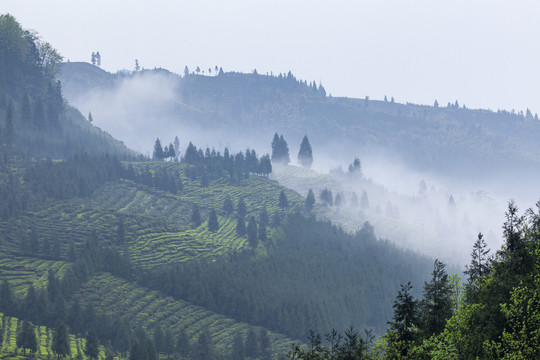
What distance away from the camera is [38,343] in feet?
559

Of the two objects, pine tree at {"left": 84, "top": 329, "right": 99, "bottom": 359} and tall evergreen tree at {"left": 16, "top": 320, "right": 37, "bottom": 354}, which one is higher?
tall evergreen tree at {"left": 16, "top": 320, "right": 37, "bottom": 354}

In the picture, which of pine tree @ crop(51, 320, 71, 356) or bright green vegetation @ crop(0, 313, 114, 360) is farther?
pine tree @ crop(51, 320, 71, 356)

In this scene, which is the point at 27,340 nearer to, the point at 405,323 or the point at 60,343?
the point at 60,343

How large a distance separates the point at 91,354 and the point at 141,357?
15.3m

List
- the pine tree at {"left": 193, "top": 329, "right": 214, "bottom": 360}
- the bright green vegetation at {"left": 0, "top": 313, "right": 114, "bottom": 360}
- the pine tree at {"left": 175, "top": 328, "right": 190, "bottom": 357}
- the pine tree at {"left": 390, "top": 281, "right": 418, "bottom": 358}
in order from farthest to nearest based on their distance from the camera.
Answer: the pine tree at {"left": 175, "top": 328, "right": 190, "bottom": 357}
the pine tree at {"left": 193, "top": 329, "right": 214, "bottom": 360}
the bright green vegetation at {"left": 0, "top": 313, "right": 114, "bottom": 360}
the pine tree at {"left": 390, "top": 281, "right": 418, "bottom": 358}

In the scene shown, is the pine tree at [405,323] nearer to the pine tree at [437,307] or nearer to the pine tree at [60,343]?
the pine tree at [437,307]

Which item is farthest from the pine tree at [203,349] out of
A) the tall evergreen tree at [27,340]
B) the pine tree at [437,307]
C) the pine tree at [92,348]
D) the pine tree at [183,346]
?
the pine tree at [437,307]

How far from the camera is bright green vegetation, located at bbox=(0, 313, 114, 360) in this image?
157m

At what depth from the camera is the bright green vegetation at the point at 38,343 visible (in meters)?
157

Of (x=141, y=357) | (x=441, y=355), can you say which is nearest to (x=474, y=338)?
(x=441, y=355)

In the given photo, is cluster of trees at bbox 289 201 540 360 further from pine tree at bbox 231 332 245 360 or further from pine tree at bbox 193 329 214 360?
pine tree at bbox 231 332 245 360

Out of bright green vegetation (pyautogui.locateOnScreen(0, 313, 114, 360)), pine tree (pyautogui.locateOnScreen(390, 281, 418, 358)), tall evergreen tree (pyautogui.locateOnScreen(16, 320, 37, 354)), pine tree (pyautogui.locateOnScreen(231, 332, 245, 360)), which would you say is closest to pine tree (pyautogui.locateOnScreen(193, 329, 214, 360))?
pine tree (pyautogui.locateOnScreen(231, 332, 245, 360))

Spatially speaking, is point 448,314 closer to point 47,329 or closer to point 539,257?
point 539,257

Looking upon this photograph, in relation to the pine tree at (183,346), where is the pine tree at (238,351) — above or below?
below
